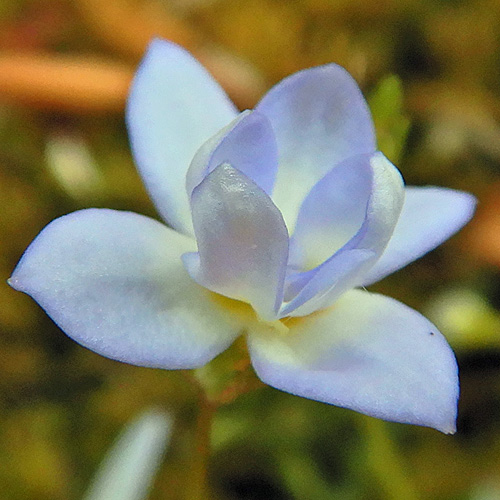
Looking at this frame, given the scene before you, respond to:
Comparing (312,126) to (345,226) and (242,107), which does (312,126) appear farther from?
(242,107)

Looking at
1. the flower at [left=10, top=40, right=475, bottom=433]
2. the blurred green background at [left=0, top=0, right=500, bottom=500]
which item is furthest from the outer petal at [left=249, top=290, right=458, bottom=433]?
the blurred green background at [left=0, top=0, right=500, bottom=500]

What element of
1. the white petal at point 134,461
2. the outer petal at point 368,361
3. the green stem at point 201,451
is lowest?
the white petal at point 134,461

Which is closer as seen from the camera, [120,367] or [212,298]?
[212,298]

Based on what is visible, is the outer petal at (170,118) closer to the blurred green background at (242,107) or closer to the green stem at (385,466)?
the blurred green background at (242,107)

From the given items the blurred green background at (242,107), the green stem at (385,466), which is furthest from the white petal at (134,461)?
the green stem at (385,466)

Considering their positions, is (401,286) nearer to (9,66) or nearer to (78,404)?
(78,404)

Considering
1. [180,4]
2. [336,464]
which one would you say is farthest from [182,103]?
[180,4]

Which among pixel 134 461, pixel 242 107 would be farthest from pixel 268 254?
pixel 242 107
